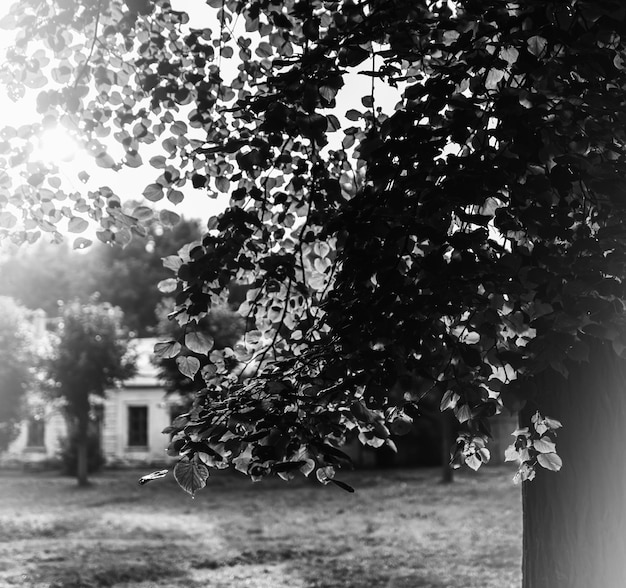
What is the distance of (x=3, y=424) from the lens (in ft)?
93.0

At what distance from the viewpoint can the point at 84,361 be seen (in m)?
26.2

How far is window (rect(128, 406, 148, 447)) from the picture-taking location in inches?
1404

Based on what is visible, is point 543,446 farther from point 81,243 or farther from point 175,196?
point 81,243

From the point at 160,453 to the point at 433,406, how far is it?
12.6 meters

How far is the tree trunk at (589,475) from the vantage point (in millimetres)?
4145

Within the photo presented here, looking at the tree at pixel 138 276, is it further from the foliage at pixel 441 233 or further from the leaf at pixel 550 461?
the leaf at pixel 550 461

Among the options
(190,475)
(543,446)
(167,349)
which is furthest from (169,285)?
(543,446)

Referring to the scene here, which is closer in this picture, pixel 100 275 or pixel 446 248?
pixel 446 248

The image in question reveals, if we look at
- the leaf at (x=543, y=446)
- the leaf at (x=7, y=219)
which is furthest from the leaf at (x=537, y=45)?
the leaf at (x=7, y=219)

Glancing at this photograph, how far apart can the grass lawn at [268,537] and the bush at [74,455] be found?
7.76m

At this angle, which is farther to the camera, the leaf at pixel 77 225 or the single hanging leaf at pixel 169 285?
the leaf at pixel 77 225

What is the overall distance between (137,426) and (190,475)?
33709 millimetres

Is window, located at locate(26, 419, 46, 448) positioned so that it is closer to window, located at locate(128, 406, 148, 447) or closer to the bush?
window, located at locate(128, 406, 148, 447)

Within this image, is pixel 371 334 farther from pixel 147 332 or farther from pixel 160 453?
pixel 147 332
